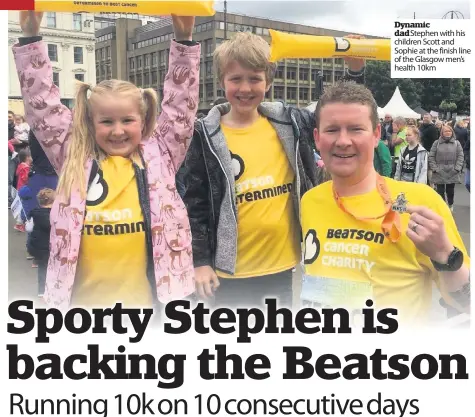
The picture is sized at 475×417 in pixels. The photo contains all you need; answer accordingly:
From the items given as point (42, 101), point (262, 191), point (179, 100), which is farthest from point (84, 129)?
point (262, 191)

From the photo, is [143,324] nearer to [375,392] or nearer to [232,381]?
[232,381]

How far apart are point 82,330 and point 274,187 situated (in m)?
0.63

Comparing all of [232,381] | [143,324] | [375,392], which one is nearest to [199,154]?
[143,324]

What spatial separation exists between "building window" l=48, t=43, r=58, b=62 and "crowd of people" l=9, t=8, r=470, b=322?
4 cm

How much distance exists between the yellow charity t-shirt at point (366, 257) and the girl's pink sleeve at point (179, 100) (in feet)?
1.23

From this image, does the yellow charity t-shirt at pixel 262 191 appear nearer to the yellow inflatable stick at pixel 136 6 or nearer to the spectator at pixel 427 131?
the yellow inflatable stick at pixel 136 6

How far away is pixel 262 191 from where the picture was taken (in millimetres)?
1626

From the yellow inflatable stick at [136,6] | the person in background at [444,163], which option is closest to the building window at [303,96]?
the yellow inflatable stick at [136,6]

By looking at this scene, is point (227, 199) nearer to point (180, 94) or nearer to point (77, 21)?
point (180, 94)

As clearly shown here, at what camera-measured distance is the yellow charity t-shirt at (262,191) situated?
5.33 ft

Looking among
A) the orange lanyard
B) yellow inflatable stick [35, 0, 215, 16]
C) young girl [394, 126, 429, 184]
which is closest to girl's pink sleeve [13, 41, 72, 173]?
yellow inflatable stick [35, 0, 215, 16]

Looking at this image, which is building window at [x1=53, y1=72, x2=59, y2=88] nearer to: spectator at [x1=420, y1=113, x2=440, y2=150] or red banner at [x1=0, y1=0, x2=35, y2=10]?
red banner at [x1=0, y1=0, x2=35, y2=10]

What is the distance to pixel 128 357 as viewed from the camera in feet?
5.16

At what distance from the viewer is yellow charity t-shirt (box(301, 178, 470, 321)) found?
1.40m
